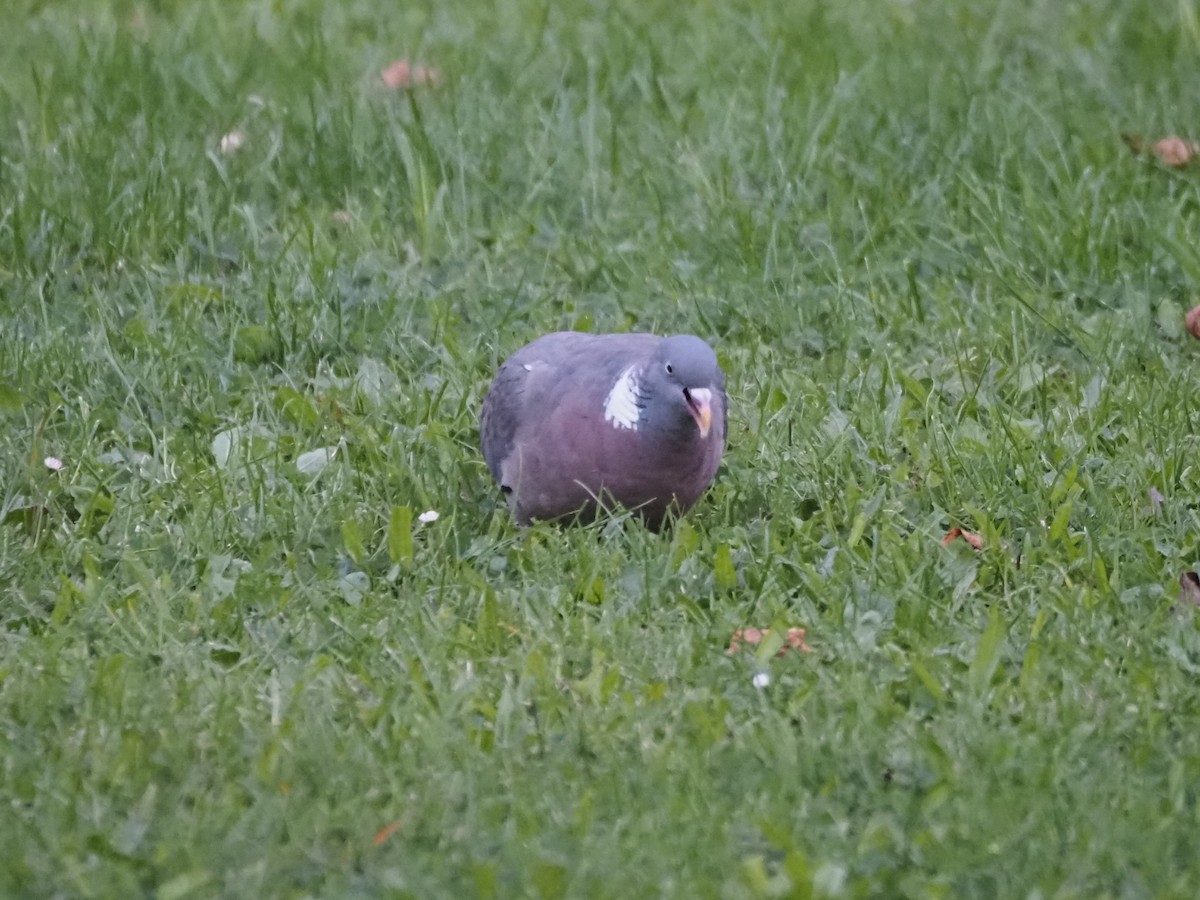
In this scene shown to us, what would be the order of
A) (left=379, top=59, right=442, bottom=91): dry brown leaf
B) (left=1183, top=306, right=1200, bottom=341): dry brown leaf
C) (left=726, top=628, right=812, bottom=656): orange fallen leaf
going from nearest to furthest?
(left=726, top=628, right=812, bottom=656): orange fallen leaf < (left=1183, top=306, right=1200, bottom=341): dry brown leaf < (left=379, top=59, right=442, bottom=91): dry brown leaf

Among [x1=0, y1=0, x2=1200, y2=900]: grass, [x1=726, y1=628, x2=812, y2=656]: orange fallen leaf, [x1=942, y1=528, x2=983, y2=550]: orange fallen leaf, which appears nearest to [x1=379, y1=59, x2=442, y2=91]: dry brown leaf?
[x1=0, y1=0, x2=1200, y2=900]: grass

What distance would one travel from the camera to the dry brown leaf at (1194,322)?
459 centimetres

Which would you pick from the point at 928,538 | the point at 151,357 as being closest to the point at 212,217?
the point at 151,357

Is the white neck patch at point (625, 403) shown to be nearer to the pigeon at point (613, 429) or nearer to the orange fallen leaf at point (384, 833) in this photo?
the pigeon at point (613, 429)

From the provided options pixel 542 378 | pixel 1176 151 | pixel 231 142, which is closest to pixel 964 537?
pixel 542 378

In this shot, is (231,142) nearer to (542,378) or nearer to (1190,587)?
(542,378)

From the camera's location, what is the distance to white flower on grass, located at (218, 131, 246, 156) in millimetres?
5422

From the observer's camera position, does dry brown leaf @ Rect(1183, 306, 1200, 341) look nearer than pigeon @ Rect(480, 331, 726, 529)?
No

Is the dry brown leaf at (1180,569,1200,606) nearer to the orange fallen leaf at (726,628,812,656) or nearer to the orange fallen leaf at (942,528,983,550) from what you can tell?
the orange fallen leaf at (942,528,983,550)

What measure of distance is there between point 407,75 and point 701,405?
288 cm

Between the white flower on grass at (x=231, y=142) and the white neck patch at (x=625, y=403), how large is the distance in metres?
2.33

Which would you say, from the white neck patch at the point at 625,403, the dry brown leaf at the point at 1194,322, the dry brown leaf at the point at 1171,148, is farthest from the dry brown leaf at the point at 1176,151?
the white neck patch at the point at 625,403

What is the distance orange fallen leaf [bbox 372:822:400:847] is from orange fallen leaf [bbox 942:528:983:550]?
1.48 metres

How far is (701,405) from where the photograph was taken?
11.2 ft
